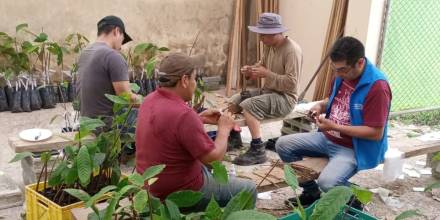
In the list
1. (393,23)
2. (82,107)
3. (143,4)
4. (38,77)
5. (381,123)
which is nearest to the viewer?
(381,123)

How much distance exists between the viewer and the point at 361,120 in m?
3.53

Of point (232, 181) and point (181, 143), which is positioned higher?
point (181, 143)

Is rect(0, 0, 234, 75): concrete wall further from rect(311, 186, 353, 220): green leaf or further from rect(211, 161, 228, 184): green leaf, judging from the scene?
rect(311, 186, 353, 220): green leaf

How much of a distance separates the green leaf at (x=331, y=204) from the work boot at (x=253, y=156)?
2709 millimetres

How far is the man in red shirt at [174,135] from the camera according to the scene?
8.70 feet

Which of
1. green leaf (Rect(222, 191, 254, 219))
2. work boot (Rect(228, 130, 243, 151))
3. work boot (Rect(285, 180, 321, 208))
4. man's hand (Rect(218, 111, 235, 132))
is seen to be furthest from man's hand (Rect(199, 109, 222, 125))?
work boot (Rect(228, 130, 243, 151))

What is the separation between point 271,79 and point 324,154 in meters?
1.24

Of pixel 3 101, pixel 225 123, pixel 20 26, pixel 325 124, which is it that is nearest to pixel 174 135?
pixel 225 123

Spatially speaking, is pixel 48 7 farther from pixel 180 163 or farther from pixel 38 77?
pixel 180 163

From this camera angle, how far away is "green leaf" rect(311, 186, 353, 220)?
2.12m

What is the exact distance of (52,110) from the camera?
259 inches

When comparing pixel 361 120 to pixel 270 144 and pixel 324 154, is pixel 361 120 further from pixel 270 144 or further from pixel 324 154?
pixel 270 144

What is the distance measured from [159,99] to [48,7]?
4.70 metres

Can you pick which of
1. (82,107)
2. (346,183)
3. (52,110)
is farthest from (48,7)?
(346,183)
